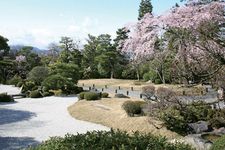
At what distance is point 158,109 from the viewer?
20188mm

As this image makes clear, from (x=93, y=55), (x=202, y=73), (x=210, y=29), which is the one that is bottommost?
(x=202, y=73)

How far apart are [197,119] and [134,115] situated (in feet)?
15.6

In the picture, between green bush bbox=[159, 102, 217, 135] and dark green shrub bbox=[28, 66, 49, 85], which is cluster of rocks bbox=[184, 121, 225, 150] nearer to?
green bush bbox=[159, 102, 217, 135]

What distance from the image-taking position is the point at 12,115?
2753 centimetres

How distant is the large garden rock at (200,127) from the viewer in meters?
19.2

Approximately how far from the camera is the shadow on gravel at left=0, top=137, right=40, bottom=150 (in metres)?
17.7

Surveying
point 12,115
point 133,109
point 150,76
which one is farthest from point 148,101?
point 150,76

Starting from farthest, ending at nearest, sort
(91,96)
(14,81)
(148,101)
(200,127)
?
(14,81) → (91,96) → (148,101) → (200,127)

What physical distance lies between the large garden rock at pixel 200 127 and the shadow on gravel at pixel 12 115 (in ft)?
38.9

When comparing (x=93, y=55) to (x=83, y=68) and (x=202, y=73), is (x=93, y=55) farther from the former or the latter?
(x=202, y=73)

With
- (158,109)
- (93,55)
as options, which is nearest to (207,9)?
(158,109)

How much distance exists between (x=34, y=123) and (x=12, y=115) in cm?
392

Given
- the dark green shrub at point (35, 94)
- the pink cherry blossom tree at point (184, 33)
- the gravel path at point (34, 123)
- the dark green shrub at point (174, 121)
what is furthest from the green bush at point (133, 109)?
the dark green shrub at point (35, 94)

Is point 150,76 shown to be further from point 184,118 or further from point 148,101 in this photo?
point 184,118
